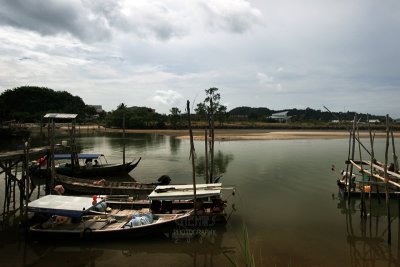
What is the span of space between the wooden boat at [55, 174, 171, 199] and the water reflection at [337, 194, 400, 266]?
1284cm

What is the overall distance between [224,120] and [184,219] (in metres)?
108

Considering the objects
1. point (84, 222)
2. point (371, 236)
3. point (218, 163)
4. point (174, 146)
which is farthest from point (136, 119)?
point (371, 236)

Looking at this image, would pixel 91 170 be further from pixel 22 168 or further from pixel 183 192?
pixel 183 192

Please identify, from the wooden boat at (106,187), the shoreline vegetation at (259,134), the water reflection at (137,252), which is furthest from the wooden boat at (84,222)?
the shoreline vegetation at (259,134)

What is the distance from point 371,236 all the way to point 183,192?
33.8 ft

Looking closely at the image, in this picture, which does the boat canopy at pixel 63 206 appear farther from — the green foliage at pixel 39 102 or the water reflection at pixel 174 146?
the green foliage at pixel 39 102

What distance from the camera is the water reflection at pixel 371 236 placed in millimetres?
14891

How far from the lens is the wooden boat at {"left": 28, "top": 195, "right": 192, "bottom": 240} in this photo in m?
15.9

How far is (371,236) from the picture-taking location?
1750 centimetres

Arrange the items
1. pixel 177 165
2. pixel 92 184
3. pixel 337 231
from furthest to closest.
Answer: pixel 177 165 < pixel 92 184 < pixel 337 231

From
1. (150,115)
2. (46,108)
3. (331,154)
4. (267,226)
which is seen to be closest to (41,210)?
(267,226)

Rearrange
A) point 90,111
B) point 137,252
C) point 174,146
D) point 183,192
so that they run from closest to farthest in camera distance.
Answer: point 137,252
point 183,192
point 174,146
point 90,111

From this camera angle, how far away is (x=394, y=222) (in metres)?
19.2

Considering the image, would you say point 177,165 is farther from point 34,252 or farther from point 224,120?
point 224,120
